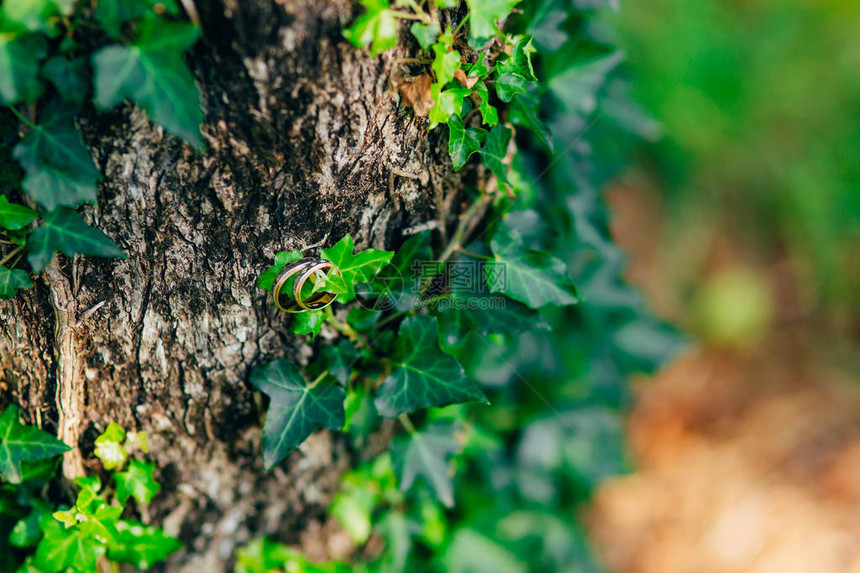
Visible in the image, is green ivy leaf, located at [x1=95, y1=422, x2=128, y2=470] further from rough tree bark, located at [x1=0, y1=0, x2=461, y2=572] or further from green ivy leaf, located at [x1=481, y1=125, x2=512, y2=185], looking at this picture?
green ivy leaf, located at [x1=481, y1=125, x2=512, y2=185]

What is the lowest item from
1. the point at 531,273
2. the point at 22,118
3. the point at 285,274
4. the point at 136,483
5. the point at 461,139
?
the point at 136,483

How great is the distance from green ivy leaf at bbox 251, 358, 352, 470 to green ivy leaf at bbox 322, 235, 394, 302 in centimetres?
16

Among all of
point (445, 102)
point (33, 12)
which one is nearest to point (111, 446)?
point (33, 12)

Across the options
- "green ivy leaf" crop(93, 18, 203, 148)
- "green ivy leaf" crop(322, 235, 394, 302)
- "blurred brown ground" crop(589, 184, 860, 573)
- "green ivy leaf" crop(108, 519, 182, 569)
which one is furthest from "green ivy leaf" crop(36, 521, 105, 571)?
"blurred brown ground" crop(589, 184, 860, 573)

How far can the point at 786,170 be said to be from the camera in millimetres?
2158

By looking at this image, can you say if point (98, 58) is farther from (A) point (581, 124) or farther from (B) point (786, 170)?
(B) point (786, 170)

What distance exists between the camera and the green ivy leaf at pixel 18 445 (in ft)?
2.62

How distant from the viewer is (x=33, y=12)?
1.73ft

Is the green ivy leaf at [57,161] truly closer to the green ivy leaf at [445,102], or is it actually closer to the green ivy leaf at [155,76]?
the green ivy leaf at [155,76]

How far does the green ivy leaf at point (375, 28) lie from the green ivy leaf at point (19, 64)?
0.32 meters

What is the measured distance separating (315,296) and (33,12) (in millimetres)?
421

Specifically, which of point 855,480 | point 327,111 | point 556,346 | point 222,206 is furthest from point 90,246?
point 855,480

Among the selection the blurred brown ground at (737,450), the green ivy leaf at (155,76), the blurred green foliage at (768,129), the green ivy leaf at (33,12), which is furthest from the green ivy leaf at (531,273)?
the blurred green foliage at (768,129)

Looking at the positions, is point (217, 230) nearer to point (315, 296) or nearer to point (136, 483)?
point (315, 296)
